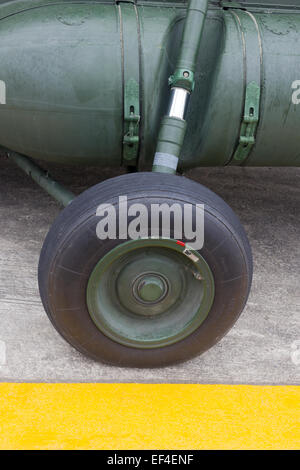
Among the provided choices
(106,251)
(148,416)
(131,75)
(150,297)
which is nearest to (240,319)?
(150,297)

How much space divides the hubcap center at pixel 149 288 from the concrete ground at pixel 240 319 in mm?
333

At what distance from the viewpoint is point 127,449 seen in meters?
1.90

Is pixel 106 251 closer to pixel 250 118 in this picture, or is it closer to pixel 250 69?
pixel 250 118

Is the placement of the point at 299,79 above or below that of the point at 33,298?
above

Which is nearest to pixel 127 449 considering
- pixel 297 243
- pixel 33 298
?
pixel 33 298

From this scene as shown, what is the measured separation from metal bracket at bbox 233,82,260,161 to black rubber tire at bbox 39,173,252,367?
531 millimetres

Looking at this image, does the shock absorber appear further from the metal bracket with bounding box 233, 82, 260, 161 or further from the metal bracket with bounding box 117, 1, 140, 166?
the metal bracket with bounding box 233, 82, 260, 161

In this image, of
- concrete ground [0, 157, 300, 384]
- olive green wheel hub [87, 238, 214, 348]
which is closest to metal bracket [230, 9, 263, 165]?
olive green wheel hub [87, 238, 214, 348]

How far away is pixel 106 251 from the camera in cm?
203

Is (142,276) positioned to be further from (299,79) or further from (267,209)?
(267,209)

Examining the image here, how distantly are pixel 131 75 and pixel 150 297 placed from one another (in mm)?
959

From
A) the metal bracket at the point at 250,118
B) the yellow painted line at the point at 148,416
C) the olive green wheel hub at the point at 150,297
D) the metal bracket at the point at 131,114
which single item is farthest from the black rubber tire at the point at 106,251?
the metal bracket at the point at 250,118

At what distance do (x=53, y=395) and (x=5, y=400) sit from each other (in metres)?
0.18

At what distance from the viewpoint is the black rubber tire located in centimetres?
202
